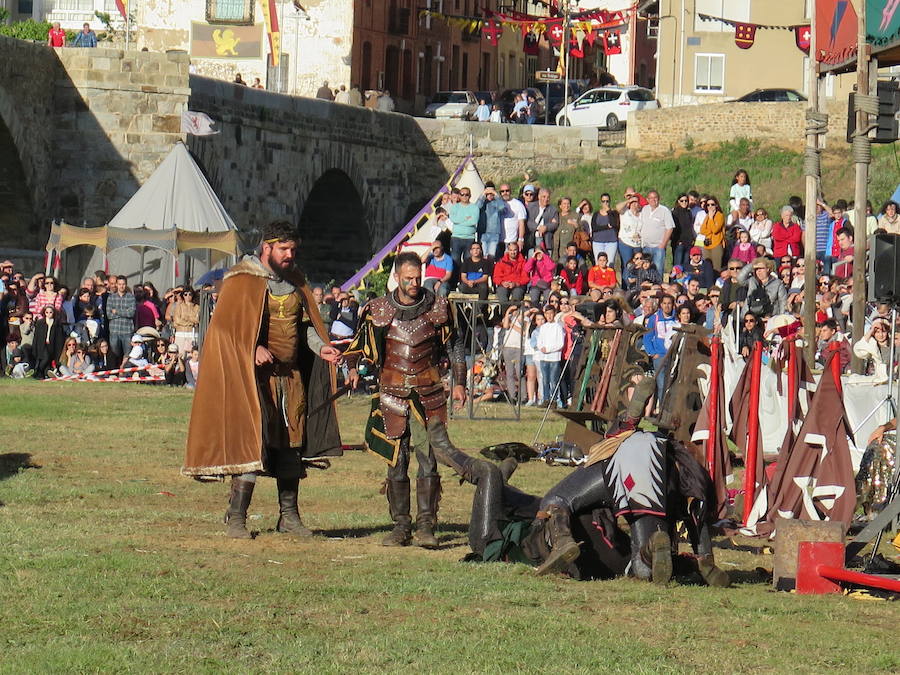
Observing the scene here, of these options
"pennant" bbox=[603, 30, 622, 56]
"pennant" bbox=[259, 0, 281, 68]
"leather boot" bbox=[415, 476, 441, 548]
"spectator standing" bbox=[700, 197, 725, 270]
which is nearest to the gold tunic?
"leather boot" bbox=[415, 476, 441, 548]

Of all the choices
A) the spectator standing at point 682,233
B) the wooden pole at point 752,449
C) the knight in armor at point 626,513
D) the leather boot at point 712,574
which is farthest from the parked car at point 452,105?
the leather boot at point 712,574

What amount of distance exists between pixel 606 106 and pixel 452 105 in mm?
5847

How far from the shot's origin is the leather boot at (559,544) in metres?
9.26

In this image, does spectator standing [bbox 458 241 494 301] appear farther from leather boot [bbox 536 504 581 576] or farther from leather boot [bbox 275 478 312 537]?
leather boot [bbox 536 504 581 576]

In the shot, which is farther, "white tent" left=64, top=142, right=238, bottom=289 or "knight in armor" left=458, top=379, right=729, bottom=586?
"white tent" left=64, top=142, right=238, bottom=289

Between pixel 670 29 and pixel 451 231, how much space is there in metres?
29.0

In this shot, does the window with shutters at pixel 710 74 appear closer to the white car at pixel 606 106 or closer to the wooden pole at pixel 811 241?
the white car at pixel 606 106

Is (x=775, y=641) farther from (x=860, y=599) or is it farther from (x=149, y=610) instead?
(x=149, y=610)

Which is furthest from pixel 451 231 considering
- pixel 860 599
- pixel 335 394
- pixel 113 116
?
pixel 860 599

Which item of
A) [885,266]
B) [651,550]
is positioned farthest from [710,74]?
[651,550]

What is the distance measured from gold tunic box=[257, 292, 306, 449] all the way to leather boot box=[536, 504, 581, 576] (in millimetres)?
2076

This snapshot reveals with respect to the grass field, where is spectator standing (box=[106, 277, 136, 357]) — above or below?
above

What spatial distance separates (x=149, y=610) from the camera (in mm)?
8211

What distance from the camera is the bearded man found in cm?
1088
